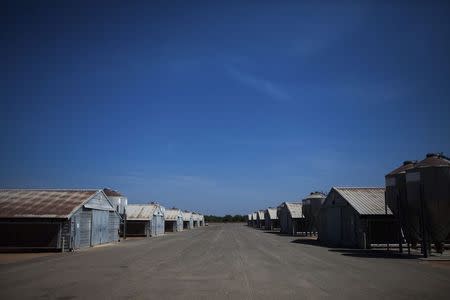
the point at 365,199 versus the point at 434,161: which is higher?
the point at 434,161

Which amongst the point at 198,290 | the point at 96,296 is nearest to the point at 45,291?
the point at 96,296

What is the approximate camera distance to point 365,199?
118 ft

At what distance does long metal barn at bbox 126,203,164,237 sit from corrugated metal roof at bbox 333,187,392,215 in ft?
99.9

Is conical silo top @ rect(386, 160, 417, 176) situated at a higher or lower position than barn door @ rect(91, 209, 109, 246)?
higher

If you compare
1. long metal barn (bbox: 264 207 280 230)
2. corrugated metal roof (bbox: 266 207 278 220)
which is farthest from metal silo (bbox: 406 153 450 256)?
corrugated metal roof (bbox: 266 207 278 220)

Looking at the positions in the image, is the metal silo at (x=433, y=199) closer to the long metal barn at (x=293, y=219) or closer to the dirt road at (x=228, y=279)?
the dirt road at (x=228, y=279)

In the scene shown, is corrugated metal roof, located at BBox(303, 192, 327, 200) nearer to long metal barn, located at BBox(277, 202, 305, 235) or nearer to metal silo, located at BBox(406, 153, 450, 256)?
long metal barn, located at BBox(277, 202, 305, 235)

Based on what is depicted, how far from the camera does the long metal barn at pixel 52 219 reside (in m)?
31.2

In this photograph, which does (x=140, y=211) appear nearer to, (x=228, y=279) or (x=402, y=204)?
(x=402, y=204)

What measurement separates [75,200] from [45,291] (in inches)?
887

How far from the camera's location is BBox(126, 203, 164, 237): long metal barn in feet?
190

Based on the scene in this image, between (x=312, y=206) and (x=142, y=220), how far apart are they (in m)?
24.7

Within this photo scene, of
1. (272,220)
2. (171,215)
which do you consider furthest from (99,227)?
(272,220)

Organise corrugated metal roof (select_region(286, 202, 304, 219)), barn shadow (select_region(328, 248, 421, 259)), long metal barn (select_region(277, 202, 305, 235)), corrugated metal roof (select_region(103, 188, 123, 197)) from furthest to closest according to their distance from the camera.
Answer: corrugated metal roof (select_region(286, 202, 304, 219))
long metal barn (select_region(277, 202, 305, 235))
corrugated metal roof (select_region(103, 188, 123, 197))
barn shadow (select_region(328, 248, 421, 259))
